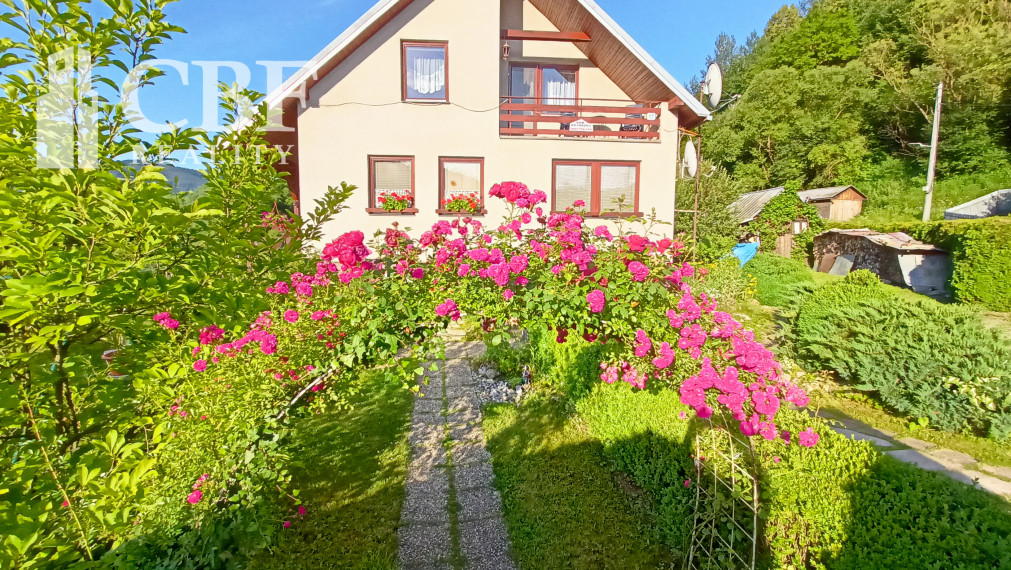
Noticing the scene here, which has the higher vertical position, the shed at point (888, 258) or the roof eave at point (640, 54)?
the roof eave at point (640, 54)

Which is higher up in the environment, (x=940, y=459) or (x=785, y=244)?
(x=785, y=244)

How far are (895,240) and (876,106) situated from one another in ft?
71.4

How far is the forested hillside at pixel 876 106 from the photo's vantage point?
24.9 meters

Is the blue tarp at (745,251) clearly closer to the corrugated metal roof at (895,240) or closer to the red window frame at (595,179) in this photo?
the corrugated metal roof at (895,240)

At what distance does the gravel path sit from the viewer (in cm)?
397

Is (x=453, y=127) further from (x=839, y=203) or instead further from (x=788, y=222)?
(x=839, y=203)

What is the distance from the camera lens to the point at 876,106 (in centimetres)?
3100

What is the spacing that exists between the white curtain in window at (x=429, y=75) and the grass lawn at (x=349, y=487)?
7.56m

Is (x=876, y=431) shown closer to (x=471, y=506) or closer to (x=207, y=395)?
(x=471, y=506)

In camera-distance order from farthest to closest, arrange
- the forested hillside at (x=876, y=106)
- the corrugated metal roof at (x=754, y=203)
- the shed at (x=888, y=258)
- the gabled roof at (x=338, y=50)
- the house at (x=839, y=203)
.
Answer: the forested hillside at (x=876, y=106) < the house at (x=839, y=203) < the corrugated metal roof at (x=754, y=203) < the shed at (x=888, y=258) < the gabled roof at (x=338, y=50)

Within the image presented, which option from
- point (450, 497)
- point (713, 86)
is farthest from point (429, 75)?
point (450, 497)

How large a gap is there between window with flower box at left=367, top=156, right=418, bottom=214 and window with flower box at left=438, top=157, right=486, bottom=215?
691mm

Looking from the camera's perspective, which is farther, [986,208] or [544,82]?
[986,208]

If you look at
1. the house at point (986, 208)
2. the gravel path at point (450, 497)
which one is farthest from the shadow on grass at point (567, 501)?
the house at point (986, 208)
